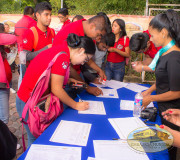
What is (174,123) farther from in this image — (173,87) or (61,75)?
(61,75)

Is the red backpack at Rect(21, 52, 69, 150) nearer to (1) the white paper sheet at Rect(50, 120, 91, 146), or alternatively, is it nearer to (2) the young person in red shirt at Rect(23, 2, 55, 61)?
(1) the white paper sheet at Rect(50, 120, 91, 146)

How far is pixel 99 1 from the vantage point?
809 cm

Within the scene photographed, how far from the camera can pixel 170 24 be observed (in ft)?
4.76

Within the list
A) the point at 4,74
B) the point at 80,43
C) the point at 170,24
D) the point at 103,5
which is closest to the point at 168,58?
the point at 170,24

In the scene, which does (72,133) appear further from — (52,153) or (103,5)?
(103,5)

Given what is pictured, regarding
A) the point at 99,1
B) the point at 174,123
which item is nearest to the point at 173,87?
the point at 174,123

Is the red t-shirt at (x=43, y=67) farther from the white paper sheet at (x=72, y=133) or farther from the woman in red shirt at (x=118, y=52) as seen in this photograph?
the woman in red shirt at (x=118, y=52)

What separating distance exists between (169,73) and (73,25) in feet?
3.96

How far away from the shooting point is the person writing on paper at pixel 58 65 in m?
1.39

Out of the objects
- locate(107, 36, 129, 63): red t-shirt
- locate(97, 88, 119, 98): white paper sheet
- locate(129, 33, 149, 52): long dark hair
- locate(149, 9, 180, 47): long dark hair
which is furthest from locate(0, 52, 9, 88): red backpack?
locate(107, 36, 129, 63): red t-shirt

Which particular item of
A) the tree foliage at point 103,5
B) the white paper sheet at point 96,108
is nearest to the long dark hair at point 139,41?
the white paper sheet at point 96,108

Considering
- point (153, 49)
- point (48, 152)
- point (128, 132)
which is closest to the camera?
point (48, 152)

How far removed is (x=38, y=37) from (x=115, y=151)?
1.97 meters

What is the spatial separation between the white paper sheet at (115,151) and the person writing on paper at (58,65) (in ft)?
1.74
